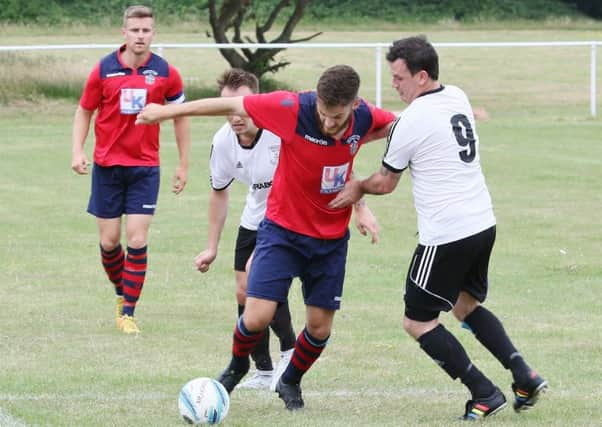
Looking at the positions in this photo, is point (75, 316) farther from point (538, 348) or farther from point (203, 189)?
point (203, 189)

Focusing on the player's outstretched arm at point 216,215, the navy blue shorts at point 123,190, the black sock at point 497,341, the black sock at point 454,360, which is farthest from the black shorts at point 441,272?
the navy blue shorts at point 123,190

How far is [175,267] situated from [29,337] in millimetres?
3012

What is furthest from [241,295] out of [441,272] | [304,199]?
[441,272]

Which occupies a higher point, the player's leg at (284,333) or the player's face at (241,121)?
the player's face at (241,121)

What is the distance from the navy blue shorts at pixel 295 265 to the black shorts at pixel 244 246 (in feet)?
2.75

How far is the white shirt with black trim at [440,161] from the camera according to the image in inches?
239

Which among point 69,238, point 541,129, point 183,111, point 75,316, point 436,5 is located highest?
point 183,111

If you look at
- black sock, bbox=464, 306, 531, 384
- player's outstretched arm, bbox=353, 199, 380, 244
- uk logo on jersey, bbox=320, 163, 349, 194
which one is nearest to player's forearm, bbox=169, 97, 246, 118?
uk logo on jersey, bbox=320, 163, 349, 194

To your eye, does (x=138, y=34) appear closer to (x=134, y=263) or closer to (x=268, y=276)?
(x=134, y=263)

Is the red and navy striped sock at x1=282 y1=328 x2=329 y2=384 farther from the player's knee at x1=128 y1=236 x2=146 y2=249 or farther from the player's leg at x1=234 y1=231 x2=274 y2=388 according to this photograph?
the player's knee at x1=128 y1=236 x2=146 y2=249

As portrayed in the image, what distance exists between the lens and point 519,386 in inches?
248

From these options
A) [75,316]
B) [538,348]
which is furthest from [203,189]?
[538,348]

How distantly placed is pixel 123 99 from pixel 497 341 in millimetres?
3486

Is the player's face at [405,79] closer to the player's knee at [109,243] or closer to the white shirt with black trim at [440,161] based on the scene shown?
the white shirt with black trim at [440,161]
